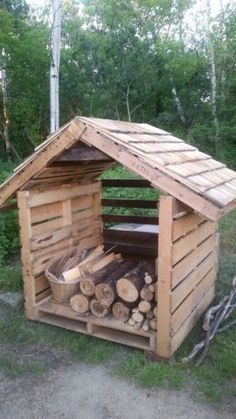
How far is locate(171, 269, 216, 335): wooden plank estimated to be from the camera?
3322mm

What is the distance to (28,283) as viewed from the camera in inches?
156

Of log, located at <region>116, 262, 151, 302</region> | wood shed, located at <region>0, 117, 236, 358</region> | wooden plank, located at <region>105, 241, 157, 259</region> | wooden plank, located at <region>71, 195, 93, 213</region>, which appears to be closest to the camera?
wood shed, located at <region>0, 117, 236, 358</region>

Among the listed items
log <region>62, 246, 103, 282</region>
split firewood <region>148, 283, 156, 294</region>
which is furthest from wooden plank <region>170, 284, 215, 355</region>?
log <region>62, 246, 103, 282</region>

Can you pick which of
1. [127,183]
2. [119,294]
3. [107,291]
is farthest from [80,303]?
[127,183]

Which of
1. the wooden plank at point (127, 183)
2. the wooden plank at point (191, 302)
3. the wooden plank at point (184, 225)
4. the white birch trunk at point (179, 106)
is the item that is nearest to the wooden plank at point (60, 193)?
the wooden plank at point (127, 183)

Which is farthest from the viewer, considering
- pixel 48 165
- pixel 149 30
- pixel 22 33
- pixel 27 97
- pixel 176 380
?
pixel 149 30

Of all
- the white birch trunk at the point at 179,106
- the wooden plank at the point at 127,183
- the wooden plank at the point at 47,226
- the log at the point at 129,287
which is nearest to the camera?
the log at the point at 129,287

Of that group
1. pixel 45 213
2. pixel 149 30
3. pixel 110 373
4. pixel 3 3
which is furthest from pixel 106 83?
pixel 110 373

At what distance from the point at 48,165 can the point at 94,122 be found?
72 centimetres

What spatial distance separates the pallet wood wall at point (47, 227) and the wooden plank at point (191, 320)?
1635 millimetres

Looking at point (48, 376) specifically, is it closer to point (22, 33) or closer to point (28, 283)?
point (28, 283)

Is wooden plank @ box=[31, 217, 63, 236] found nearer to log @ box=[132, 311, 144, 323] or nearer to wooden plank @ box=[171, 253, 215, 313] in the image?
log @ box=[132, 311, 144, 323]

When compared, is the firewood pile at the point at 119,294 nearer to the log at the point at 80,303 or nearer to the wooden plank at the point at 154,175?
the log at the point at 80,303

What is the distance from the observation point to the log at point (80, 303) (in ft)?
12.2
